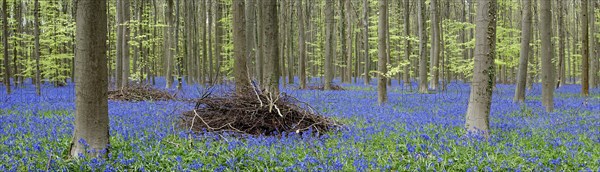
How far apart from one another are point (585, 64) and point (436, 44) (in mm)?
6307

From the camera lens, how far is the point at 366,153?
601 cm

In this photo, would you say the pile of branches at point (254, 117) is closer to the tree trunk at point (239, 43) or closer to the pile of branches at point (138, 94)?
the tree trunk at point (239, 43)

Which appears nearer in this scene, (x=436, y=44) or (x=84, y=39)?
(x=84, y=39)

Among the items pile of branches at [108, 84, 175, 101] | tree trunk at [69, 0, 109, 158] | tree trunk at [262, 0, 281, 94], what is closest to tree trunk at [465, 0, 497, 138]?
tree trunk at [262, 0, 281, 94]

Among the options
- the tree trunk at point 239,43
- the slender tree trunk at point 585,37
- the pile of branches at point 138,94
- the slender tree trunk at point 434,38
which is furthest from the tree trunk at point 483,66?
the slender tree trunk at point 434,38

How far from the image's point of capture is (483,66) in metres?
7.40

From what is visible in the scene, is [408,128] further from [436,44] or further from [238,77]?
[436,44]

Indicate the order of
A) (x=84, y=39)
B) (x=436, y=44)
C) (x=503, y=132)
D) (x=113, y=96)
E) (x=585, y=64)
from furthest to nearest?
(x=436, y=44), (x=585, y=64), (x=113, y=96), (x=503, y=132), (x=84, y=39)

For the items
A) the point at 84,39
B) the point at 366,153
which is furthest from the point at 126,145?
the point at 366,153

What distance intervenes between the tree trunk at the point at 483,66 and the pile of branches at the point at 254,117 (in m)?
2.50

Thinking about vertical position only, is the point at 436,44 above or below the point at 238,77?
above

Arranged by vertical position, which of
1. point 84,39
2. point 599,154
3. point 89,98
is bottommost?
point 599,154

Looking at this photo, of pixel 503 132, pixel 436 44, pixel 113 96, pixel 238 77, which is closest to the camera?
pixel 503 132

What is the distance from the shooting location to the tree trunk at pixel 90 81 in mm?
5191
